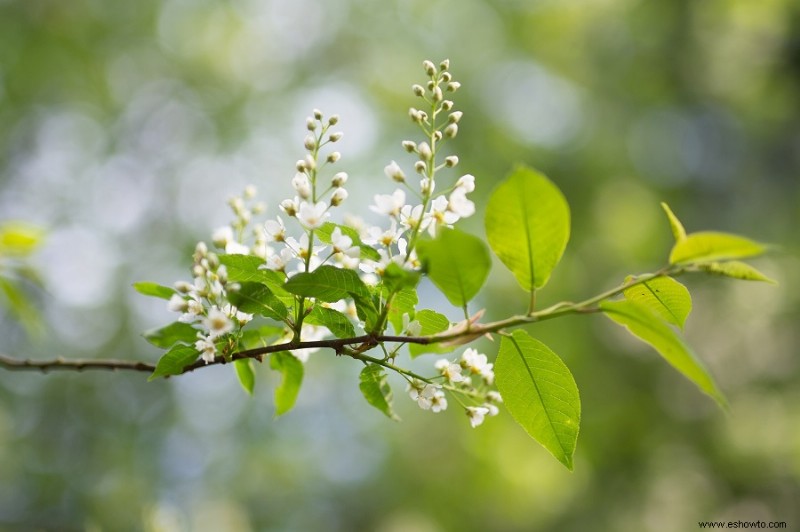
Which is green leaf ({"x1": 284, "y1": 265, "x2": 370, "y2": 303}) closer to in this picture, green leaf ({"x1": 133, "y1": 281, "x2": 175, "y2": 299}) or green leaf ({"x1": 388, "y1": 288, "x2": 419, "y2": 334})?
green leaf ({"x1": 388, "y1": 288, "x2": 419, "y2": 334})

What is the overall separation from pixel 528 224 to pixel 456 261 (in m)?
0.10

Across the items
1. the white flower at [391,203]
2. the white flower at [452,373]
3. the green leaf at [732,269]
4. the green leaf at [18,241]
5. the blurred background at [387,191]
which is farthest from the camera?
the blurred background at [387,191]

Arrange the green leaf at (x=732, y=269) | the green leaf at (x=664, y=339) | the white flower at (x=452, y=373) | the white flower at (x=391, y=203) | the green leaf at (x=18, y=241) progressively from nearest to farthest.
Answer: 1. the green leaf at (x=664, y=339)
2. the green leaf at (x=732, y=269)
3. the white flower at (x=391, y=203)
4. the white flower at (x=452, y=373)
5. the green leaf at (x=18, y=241)

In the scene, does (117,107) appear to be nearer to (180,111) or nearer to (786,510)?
(180,111)

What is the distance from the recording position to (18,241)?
5.23ft

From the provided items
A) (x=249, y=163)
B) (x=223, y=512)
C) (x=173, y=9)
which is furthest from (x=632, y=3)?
(x=223, y=512)

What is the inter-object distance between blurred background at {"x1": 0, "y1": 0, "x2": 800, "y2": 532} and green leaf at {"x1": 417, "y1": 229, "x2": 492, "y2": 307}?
5.12 metres

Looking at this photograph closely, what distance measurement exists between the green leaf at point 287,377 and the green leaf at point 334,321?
14cm

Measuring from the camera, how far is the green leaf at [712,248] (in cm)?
75

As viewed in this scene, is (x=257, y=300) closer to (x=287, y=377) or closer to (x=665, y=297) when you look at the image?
(x=287, y=377)

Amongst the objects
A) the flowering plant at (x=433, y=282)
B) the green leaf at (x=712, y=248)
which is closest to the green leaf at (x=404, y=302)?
the flowering plant at (x=433, y=282)

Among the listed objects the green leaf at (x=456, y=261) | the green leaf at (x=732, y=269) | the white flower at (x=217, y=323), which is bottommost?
the white flower at (x=217, y=323)

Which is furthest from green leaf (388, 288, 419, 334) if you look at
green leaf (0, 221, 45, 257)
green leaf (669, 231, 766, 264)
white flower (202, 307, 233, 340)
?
green leaf (0, 221, 45, 257)

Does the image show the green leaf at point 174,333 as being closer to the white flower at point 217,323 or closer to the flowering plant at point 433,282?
the flowering plant at point 433,282
